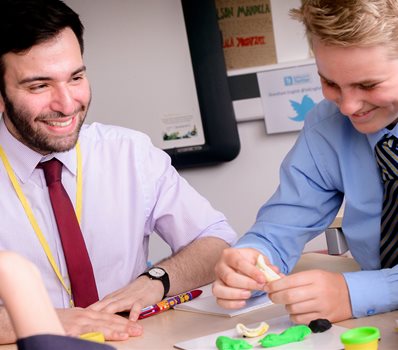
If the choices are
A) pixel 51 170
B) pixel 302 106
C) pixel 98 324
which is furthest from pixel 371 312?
pixel 302 106

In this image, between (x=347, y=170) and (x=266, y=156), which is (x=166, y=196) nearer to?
(x=347, y=170)

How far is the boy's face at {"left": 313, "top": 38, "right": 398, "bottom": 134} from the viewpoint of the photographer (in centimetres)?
154

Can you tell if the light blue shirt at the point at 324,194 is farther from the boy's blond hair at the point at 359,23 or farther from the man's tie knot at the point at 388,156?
the boy's blond hair at the point at 359,23

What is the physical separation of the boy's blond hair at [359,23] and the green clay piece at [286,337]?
55 centimetres

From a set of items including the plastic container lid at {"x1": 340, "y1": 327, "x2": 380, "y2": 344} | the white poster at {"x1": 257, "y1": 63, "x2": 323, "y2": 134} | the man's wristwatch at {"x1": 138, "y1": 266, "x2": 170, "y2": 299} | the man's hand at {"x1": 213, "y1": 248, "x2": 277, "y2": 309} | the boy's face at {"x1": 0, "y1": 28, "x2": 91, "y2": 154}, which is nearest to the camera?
the plastic container lid at {"x1": 340, "y1": 327, "x2": 380, "y2": 344}

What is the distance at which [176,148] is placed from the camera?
3.30 m

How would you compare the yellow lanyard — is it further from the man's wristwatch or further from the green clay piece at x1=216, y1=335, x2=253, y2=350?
the green clay piece at x1=216, y1=335, x2=253, y2=350

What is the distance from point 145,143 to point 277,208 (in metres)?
0.58

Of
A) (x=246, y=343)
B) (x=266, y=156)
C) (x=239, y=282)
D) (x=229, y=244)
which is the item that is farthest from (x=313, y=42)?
(x=266, y=156)

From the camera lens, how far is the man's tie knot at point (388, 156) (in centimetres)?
170

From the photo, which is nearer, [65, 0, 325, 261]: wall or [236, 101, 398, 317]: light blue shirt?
[236, 101, 398, 317]: light blue shirt

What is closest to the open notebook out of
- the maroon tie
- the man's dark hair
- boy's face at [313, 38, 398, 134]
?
the maroon tie

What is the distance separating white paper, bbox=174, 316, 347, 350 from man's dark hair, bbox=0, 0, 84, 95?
100cm

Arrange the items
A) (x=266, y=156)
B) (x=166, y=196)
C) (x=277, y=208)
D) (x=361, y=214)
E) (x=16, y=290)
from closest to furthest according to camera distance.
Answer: (x=16, y=290), (x=361, y=214), (x=277, y=208), (x=166, y=196), (x=266, y=156)
